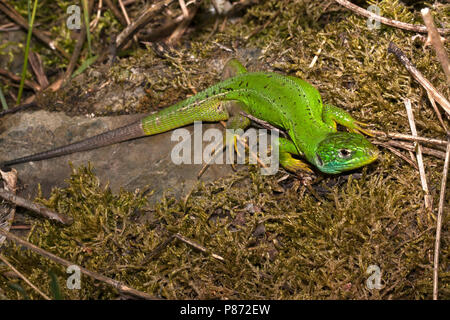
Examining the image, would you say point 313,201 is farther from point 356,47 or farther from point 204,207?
point 356,47

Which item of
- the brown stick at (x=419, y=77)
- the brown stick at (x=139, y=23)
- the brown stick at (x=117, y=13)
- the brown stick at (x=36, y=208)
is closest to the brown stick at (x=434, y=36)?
the brown stick at (x=419, y=77)

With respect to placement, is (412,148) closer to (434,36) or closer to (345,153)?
(345,153)

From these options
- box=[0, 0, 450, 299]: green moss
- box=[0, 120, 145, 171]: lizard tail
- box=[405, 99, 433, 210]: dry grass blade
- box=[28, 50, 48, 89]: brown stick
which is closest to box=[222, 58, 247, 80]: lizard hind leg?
box=[0, 0, 450, 299]: green moss

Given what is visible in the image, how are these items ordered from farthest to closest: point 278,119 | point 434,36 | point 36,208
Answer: point 278,119
point 36,208
point 434,36

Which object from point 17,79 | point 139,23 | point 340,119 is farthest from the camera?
point 17,79

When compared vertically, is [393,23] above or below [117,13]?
below

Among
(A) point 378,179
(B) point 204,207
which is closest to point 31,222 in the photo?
(B) point 204,207

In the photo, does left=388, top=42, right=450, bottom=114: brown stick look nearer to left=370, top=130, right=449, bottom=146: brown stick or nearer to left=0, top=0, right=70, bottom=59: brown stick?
left=370, top=130, right=449, bottom=146: brown stick

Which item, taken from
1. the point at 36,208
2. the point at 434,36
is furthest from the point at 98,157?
the point at 434,36
